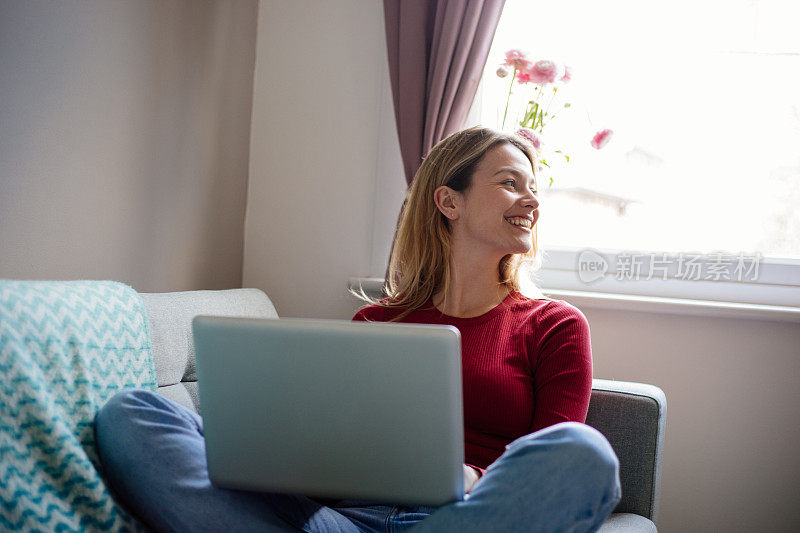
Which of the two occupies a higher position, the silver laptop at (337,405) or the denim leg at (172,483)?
the silver laptop at (337,405)

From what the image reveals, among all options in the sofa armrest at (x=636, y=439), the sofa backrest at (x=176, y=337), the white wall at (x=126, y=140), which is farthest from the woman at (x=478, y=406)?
the white wall at (x=126, y=140)

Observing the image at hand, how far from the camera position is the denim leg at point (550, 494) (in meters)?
0.97

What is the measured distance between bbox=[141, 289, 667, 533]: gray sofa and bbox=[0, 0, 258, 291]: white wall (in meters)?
0.31

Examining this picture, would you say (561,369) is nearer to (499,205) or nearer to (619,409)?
(619,409)

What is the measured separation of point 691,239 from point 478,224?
40.5 inches

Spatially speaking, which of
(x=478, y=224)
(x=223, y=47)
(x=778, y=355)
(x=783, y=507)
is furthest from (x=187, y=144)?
(x=783, y=507)

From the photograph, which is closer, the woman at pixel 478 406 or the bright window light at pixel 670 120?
the woman at pixel 478 406

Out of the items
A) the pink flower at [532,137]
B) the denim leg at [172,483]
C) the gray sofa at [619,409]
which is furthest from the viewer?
the pink flower at [532,137]

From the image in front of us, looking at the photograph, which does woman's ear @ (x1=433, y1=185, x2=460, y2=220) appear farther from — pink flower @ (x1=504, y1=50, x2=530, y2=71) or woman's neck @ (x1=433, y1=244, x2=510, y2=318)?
pink flower @ (x1=504, y1=50, x2=530, y2=71)

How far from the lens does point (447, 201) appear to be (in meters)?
1.74

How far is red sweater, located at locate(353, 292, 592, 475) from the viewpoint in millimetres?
1369

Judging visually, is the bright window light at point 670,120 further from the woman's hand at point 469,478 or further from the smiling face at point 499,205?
the woman's hand at point 469,478

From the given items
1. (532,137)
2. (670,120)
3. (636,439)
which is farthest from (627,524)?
(670,120)

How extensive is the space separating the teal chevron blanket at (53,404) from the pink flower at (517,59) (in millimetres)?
1435
